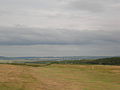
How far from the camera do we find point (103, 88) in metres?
33.8

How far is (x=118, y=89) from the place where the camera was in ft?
107

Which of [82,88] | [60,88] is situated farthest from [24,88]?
[82,88]

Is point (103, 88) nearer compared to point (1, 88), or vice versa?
point (1, 88)

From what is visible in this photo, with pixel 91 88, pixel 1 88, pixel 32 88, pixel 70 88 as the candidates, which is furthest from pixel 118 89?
pixel 1 88

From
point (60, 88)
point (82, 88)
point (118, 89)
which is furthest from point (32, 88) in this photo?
point (118, 89)

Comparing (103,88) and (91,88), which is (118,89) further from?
(91,88)

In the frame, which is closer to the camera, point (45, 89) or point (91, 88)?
point (45, 89)

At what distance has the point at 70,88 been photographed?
32938 millimetres

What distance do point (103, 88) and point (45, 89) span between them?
447 inches

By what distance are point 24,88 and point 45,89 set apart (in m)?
3.85

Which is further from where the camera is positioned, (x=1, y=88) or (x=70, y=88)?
(x=70, y=88)

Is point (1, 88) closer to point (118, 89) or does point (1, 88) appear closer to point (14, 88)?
point (14, 88)

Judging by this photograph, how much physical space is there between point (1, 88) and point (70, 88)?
12.6m

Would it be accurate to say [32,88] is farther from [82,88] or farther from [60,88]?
[82,88]
